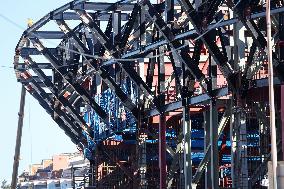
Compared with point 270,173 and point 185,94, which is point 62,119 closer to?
point 185,94

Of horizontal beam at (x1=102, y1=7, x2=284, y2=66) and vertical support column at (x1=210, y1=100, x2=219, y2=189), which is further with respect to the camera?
vertical support column at (x1=210, y1=100, x2=219, y2=189)

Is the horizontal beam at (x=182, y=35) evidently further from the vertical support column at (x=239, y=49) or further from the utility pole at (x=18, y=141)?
the utility pole at (x=18, y=141)

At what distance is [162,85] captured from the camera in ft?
82.9

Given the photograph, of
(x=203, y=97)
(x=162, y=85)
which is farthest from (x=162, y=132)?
(x=203, y=97)

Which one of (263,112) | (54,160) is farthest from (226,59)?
(54,160)

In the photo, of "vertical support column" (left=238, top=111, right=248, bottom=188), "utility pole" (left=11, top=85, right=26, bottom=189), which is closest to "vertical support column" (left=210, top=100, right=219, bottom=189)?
"vertical support column" (left=238, top=111, right=248, bottom=188)

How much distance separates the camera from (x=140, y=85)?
2572cm

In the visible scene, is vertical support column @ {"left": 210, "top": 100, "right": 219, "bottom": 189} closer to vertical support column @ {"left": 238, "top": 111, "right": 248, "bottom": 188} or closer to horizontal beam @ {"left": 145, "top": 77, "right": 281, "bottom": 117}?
horizontal beam @ {"left": 145, "top": 77, "right": 281, "bottom": 117}

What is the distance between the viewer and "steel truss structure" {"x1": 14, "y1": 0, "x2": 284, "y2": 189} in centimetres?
1912

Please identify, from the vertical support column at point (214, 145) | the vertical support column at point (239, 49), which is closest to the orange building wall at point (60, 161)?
the vertical support column at point (214, 145)

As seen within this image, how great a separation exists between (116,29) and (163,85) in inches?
136

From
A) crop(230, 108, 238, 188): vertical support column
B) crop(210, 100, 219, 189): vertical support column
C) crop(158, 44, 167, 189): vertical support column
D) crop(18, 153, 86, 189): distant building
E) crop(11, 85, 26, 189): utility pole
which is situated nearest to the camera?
crop(230, 108, 238, 188): vertical support column

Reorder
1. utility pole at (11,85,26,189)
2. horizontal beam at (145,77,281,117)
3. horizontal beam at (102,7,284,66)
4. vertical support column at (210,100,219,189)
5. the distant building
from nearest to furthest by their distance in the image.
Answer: horizontal beam at (102,7,284,66) < horizontal beam at (145,77,281,117) < vertical support column at (210,100,219,189) < utility pole at (11,85,26,189) < the distant building

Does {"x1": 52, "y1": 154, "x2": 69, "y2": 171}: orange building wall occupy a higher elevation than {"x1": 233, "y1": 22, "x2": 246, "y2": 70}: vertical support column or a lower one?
lower
